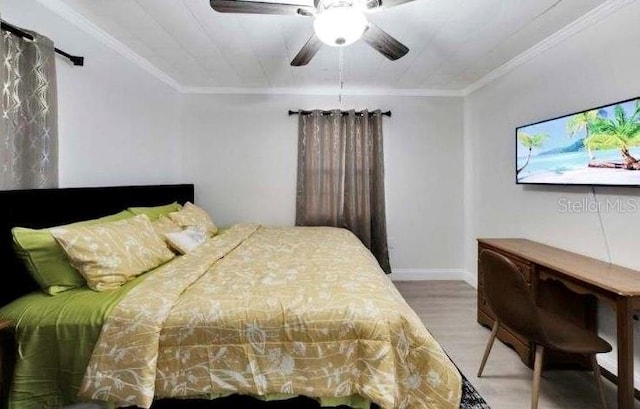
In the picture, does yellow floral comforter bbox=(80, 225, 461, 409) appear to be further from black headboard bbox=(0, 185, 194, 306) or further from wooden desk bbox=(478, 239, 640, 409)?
wooden desk bbox=(478, 239, 640, 409)

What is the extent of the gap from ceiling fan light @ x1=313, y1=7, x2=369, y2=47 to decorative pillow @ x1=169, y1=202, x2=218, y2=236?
1.97 meters

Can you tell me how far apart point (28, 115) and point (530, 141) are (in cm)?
353

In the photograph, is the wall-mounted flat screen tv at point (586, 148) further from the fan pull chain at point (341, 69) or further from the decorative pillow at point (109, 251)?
the decorative pillow at point (109, 251)

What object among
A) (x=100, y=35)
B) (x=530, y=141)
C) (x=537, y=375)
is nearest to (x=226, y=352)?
(x=537, y=375)

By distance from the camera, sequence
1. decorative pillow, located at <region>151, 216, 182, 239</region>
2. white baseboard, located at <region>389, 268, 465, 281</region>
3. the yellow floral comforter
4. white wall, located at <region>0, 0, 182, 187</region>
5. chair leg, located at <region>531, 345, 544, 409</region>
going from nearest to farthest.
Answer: the yellow floral comforter, chair leg, located at <region>531, 345, 544, 409</region>, white wall, located at <region>0, 0, 182, 187</region>, decorative pillow, located at <region>151, 216, 182, 239</region>, white baseboard, located at <region>389, 268, 465, 281</region>

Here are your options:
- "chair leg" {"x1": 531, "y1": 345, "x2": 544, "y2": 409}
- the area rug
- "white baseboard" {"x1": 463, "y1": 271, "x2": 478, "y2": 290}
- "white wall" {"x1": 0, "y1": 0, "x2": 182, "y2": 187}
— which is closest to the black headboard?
"white wall" {"x1": 0, "y1": 0, "x2": 182, "y2": 187}

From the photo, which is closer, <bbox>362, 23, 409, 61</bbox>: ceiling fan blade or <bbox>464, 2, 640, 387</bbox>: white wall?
<bbox>362, 23, 409, 61</bbox>: ceiling fan blade

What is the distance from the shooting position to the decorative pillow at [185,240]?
236 centimetres

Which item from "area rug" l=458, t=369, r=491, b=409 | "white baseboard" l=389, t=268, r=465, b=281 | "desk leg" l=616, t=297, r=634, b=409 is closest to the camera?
"desk leg" l=616, t=297, r=634, b=409

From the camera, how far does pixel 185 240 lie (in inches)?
95.9

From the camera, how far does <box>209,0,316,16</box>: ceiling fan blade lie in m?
1.64

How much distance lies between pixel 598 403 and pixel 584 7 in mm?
2461

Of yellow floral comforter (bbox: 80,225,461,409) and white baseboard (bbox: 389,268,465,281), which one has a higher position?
yellow floral comforter (bbox: 80,225,461,409)

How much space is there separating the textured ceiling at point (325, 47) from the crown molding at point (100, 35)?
0.05 meters
